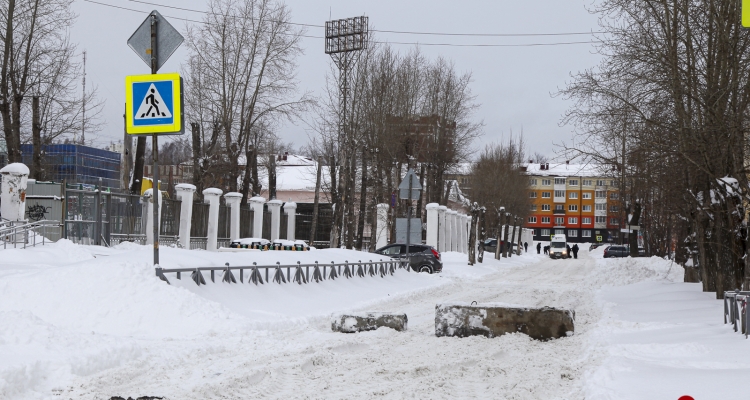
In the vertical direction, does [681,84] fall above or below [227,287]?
above

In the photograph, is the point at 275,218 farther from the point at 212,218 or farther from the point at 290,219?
the point at 212,218

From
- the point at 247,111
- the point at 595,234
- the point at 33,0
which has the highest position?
the point at 33,0

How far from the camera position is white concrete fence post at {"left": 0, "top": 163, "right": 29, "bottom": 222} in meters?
25.0

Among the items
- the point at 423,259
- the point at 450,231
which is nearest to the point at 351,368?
the point at 423,259

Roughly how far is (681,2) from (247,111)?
27.4m

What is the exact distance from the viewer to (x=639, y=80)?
19266 millimetres

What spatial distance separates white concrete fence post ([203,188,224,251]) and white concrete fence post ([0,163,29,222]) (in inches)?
377

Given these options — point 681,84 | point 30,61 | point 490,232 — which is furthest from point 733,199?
point 490,232

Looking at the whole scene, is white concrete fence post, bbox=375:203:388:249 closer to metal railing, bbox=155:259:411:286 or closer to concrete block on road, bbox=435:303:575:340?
metal railing, bbox=155:259:411:286

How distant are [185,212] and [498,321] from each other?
817 inches

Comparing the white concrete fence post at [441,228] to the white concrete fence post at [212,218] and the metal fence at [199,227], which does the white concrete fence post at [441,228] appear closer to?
the white concrete fence post at [212,218]

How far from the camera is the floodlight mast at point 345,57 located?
41.4m

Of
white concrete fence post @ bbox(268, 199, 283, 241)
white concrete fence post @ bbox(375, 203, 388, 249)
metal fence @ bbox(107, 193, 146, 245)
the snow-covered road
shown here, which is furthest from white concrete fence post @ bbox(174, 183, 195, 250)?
the snow-covered road

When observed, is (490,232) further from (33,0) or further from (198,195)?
(33,0)
